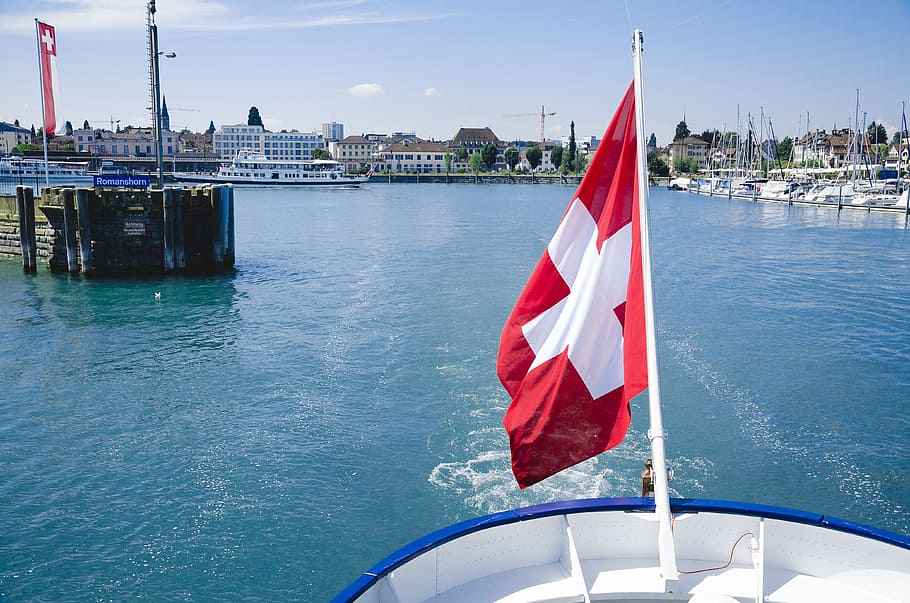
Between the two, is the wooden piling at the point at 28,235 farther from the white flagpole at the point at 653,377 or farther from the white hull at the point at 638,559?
the white flagpole at the point at 653,377

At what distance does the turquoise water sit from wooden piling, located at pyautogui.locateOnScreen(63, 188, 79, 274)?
45.6 inches

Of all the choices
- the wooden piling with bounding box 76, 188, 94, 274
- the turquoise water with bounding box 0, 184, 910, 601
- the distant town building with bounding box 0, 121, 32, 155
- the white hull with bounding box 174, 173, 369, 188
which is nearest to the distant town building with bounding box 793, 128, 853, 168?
the white hull with bounding box 174, 173, 369, 188

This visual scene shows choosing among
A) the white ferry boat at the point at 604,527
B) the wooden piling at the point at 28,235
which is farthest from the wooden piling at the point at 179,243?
the white ferry boat at the point at 604,527

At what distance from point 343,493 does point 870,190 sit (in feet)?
306

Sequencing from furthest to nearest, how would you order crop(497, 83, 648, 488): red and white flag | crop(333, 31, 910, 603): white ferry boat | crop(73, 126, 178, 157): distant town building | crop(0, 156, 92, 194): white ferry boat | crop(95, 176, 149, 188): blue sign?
crop(73, 126, 178, 157): distant town building
crop(0, 156, 92, 194): white ferry boat
crop(95, 176, 149, 188): blue sign
crop(497, 83, 648, 488): red and white flag
crop(333, 31, 910, 603): white ferry boat

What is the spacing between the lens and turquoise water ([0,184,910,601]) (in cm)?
1182

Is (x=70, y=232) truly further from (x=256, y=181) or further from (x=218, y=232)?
(x=256, y=181)

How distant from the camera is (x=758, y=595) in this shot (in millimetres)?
5609

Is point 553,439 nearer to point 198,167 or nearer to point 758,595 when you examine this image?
point 758,595

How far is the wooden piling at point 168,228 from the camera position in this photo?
111 feet

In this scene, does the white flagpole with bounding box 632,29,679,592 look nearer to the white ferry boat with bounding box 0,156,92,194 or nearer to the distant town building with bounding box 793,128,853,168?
the white ferry boat with bounding box 0,156,92,194

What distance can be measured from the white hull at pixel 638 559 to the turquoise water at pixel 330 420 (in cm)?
531

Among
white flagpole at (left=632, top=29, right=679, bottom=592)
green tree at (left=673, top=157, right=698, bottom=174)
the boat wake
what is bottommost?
the boat wake

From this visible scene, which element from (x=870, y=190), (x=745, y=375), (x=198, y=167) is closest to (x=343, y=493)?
(x=745, y=375)
